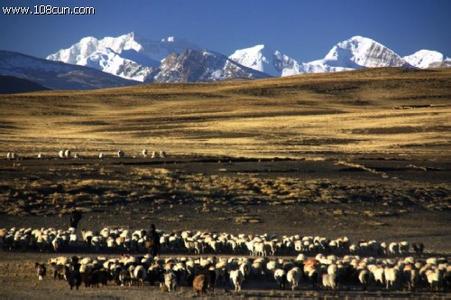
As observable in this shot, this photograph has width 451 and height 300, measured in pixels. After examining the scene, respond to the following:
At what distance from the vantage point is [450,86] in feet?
502

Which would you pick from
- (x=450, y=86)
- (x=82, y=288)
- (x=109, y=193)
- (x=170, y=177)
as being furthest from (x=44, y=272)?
(x=450, y=86)

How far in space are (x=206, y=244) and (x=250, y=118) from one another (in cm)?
8675

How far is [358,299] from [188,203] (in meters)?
21.3

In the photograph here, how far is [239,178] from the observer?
49.3 m

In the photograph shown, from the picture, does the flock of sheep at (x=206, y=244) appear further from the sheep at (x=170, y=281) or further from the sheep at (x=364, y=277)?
the sheep at (x=170, y=281)

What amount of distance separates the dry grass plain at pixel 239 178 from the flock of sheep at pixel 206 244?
122 cm

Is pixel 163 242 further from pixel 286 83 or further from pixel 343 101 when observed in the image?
pixel 286 83

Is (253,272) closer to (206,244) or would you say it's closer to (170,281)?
(170,281)

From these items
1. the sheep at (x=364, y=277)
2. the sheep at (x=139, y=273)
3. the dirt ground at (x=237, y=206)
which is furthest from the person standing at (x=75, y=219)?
the sheep at (x=364, y=277)

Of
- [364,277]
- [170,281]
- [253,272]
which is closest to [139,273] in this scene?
[170,281]

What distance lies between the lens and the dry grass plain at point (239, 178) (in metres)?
36.9

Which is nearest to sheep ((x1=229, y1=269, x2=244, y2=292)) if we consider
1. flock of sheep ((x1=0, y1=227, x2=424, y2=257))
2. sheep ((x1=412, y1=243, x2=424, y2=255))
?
flock of sheep ((x1=0, y1=227, x2=424, y2=257))

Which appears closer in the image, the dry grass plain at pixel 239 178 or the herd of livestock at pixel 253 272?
the herd of livestock at pixel 253 272

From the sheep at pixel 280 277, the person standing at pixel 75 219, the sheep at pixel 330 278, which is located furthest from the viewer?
the person standing at pixel 75 219
